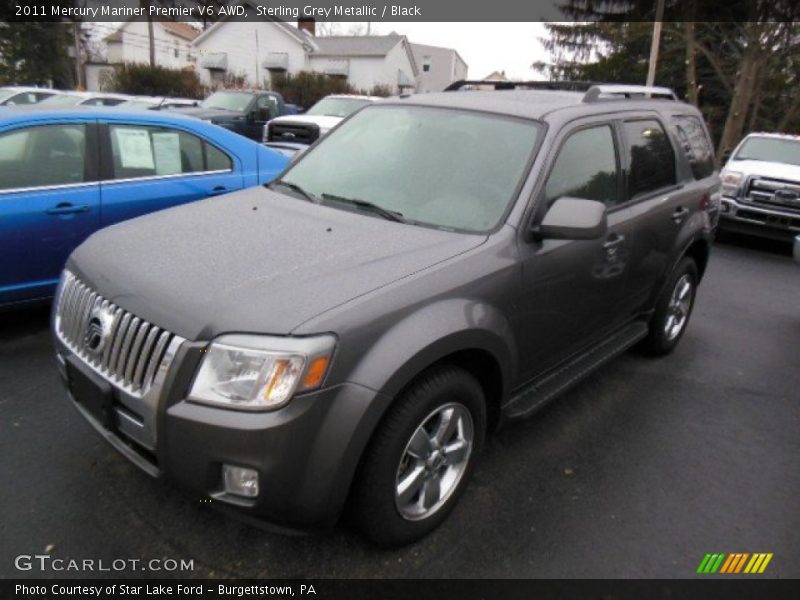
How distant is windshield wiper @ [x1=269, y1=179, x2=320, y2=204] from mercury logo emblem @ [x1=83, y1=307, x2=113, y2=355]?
1.22m

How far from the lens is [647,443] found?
3574 mm

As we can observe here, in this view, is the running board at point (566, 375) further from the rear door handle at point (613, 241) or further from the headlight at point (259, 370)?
the headlight at point (259, 370)

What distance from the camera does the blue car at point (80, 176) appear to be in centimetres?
413

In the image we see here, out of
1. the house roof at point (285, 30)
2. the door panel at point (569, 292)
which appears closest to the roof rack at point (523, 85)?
the door panel at point (569, 292)

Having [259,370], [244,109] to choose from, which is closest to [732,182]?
[259,370]

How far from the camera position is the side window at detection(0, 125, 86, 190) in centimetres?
416

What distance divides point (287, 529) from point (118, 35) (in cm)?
6154

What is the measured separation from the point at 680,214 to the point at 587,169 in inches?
49.5

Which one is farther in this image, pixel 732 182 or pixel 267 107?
pixel 267 107

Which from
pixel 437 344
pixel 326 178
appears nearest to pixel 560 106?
pixel 326 178

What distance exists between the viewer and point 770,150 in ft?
32.4

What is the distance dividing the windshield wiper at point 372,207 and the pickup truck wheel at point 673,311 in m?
2.30

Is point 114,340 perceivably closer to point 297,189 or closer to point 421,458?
point 421,458

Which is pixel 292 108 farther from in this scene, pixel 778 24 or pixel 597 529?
pixel 597 529
